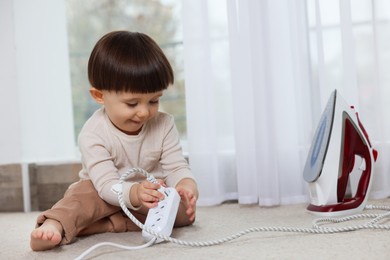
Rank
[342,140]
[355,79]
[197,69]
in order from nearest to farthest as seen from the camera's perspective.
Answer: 1. [342,140]
2. [355,79]
3. [197,69]

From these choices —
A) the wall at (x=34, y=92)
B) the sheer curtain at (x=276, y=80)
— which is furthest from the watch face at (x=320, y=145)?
the wall at (x=34, y=92)

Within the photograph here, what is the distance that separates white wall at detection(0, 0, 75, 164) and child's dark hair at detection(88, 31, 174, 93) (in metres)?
0.56

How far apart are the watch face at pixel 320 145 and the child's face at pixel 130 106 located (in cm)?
39

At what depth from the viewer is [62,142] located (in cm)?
172

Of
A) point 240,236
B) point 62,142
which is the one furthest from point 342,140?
point 62,142

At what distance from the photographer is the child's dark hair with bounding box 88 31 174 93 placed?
1.13 meters

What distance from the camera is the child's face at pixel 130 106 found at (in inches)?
45.3

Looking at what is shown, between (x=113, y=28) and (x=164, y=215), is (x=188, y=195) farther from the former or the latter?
(x=113, y=28)

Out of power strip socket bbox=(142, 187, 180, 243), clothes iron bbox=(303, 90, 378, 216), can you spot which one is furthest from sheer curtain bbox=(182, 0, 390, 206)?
power strip socket bbox=(142, 187, 180, 243)

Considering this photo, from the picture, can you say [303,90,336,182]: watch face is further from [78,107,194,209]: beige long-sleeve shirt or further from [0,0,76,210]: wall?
[0,0,76,210]: wall

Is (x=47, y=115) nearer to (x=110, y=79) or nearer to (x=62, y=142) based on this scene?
(x=62, y=142)

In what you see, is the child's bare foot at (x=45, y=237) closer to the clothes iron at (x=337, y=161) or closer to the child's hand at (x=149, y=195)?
the child's hand at (x=149, y=195)

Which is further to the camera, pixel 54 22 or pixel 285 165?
Answer: pixel 54 22

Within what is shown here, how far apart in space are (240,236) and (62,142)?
85 cm
